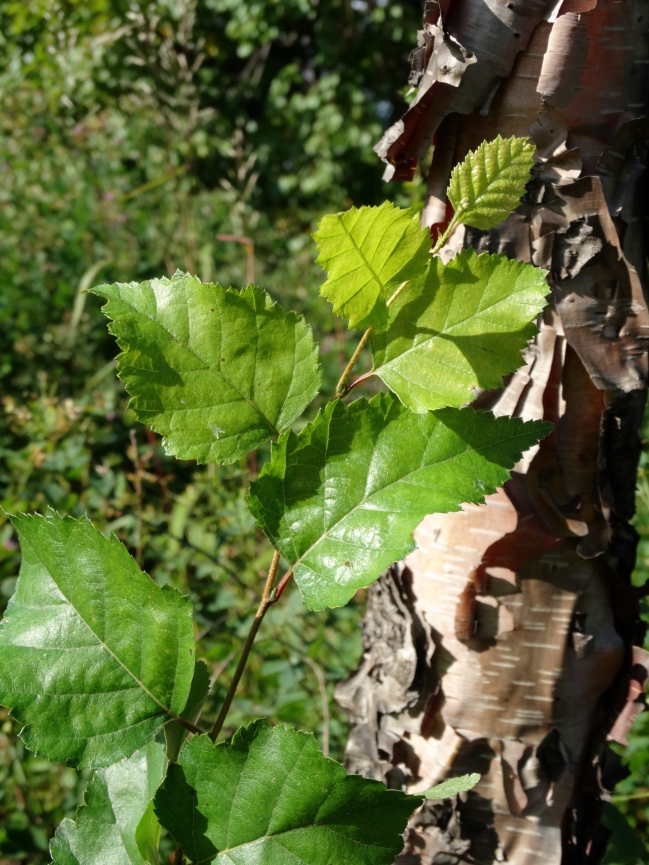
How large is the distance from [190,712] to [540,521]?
412 mm

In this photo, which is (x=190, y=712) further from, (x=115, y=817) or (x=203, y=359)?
(x=203, y=359)

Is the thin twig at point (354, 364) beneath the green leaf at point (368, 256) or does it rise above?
beneath

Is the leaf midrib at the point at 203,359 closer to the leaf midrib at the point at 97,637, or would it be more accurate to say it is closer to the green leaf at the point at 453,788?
the leaf midrib at the point at 97,637

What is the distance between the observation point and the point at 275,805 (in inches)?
18.1

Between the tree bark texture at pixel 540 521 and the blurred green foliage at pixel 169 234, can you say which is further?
the blurred green foliage at pixel 169 234

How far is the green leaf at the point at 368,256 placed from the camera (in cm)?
47

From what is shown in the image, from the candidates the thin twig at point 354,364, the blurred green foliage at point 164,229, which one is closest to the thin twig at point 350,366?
the thin twig at point 354,364

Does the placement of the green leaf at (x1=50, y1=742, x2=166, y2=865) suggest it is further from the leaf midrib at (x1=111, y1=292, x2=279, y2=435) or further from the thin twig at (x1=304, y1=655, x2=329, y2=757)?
the thin twig at (x1=304, y1=655, x2=329, y2=757)

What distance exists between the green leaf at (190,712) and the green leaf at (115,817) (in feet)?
0.04

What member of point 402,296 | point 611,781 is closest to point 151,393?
point 402,296

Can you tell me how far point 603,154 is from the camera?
0.66 meters

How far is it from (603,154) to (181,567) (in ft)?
4.66

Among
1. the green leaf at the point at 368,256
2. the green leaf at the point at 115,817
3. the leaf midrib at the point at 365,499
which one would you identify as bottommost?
the green leaf at the point at 115,817

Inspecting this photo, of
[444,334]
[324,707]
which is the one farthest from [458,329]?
[324,707]
